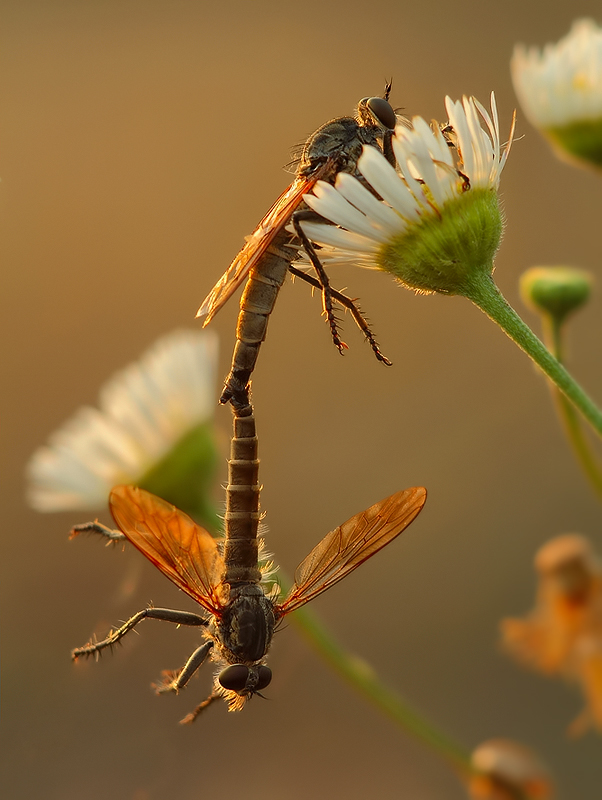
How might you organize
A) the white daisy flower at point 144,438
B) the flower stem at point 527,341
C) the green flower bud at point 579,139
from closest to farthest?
1. the flower stem at point 527,341
2. the green flower bud at point 579,139
3. the white daisy flower at point 144,438

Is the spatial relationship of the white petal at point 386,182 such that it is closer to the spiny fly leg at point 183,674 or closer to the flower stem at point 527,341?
the flower stem at point 527,341

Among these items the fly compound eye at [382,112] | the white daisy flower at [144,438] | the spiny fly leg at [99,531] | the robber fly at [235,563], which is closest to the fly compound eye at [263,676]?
the robber fly at [235,563]

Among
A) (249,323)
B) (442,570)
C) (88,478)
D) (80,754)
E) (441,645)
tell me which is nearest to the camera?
(249,323)

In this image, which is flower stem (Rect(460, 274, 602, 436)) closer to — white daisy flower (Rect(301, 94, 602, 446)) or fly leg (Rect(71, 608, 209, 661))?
white daisy flower (Rect(301, 94, 602, 446))

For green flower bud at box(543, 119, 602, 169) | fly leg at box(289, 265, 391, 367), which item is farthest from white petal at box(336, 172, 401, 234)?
green flower bud at box(543, 119, 602, 169)

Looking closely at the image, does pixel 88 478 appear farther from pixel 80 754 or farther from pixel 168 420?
pixel 80 754

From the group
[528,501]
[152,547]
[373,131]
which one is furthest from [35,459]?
[528,501]
